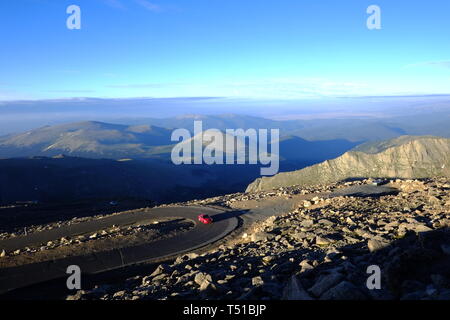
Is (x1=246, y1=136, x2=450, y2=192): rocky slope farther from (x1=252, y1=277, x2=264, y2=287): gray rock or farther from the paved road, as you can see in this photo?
(x1=252, y1=277, x2=264, y2=287): gray rock

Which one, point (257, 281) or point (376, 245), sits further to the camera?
point (376, 245)

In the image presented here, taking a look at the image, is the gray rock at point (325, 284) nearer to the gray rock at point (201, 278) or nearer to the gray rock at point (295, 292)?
the gray rock at point (295, 292)

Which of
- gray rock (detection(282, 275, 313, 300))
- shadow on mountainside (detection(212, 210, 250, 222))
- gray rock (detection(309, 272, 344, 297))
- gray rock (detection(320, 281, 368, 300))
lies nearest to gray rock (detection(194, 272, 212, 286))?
gray rock (detection(282, 275, 313, 300))

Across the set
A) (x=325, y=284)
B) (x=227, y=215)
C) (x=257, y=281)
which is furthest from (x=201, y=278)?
(x=227, y=215)

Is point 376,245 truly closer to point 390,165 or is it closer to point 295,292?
point 295,292
